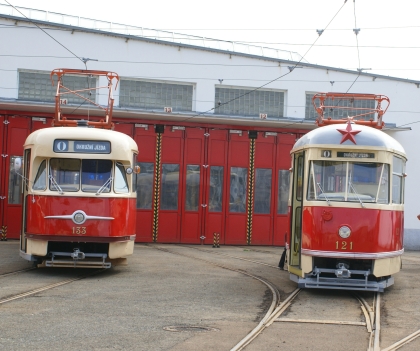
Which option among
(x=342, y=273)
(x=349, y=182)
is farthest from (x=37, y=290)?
(x=349, y=182)

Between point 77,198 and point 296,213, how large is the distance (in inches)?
162

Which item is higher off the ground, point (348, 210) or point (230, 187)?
point (230, 187)

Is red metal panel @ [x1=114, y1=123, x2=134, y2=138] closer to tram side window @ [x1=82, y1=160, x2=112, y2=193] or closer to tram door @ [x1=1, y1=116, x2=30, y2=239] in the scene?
tram door @ [x1=1, y1=116, x2=30, y2=239]

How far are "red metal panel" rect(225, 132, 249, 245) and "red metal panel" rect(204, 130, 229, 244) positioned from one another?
13 cm

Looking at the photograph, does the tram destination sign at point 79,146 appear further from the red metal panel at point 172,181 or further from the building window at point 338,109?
the building window at point 338,109

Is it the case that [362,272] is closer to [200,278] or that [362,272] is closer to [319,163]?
[319,163]

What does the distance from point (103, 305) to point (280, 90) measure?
1925 centimetres

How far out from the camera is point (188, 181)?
25.3 meters

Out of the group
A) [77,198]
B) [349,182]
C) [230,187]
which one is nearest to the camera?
[349,182]

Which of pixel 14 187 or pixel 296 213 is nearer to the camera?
pixel 296 213

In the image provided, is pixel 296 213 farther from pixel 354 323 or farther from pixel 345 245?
pixel 354 323

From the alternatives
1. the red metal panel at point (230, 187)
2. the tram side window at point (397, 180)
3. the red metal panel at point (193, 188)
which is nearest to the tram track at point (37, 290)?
the tram side window at point (397, 180)

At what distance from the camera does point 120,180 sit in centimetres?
1541

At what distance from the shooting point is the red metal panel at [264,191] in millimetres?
25641
